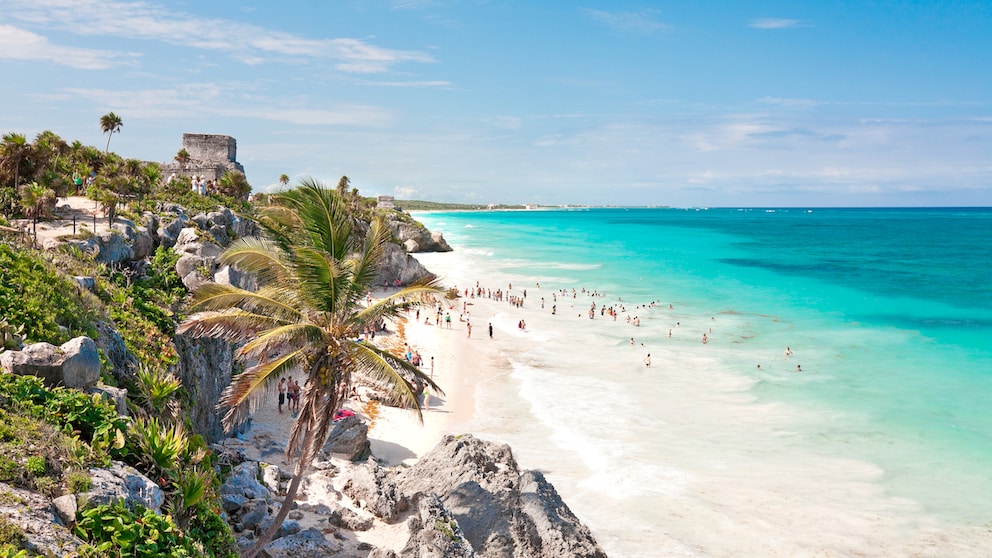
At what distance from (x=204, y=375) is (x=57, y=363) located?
6.23 meters

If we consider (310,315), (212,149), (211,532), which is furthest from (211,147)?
(211,532)

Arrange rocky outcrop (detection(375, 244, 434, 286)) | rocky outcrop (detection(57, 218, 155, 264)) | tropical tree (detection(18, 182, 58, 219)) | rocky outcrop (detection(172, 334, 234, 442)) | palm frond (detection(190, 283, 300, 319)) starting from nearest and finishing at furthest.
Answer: palm frond (detection(190, 283, 300, 319)), rocky outcrop (detection(172, 334, 234, 442)), rocky outcrop (detection(57, 218, 155, 264)), tropical tree (detection(18, 182, 58, 219)), rocky outcrop (detection(375, 244, 434, 286))

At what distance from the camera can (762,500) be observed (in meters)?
19.4

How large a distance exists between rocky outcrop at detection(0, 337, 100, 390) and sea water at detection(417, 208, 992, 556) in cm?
1251

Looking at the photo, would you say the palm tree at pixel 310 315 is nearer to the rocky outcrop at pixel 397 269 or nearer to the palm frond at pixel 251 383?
the palm frond at pixel 251 383

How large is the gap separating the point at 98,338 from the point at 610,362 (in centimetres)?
2721

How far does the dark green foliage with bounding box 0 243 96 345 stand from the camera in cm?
1000

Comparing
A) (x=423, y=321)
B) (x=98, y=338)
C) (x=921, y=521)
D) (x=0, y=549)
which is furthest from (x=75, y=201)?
(x=921, y=521)

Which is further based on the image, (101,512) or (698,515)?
(698,515)

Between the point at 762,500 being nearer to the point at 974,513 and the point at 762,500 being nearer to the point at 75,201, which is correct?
the point at 974,513

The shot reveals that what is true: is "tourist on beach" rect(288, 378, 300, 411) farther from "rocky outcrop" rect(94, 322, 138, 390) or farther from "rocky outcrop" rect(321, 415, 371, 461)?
"rocky outcrop" rect(94, 322, 138, 390)

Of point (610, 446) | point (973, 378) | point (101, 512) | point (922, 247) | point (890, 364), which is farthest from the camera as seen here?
point (922, 247)

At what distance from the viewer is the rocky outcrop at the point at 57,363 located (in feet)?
29.0

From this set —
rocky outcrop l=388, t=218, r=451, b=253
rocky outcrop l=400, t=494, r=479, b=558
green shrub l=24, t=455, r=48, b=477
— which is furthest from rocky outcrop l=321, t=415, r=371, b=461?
rocky outcrop l=388, t=218, r=451, b=253
